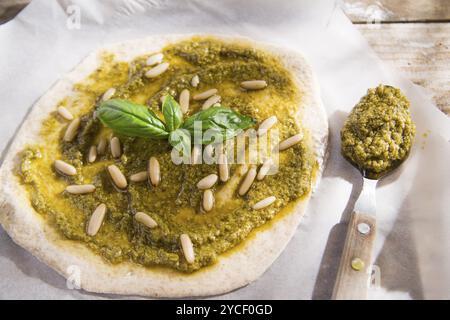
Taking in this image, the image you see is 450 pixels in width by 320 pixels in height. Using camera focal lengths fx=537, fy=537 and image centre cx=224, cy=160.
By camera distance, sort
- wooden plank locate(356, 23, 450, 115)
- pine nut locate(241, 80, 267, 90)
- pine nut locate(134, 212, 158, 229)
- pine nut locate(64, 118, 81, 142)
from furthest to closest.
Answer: wooden plank locate(356, 23, 450, 115)
pine nut locate(241, 80, 267, 90)
pine nut locate(64, 118, 81, 142)
pine nut locate(134, 212, 158, 229)

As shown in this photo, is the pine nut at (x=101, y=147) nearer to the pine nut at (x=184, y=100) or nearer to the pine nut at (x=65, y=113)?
the pine nut at (x=65, y=113)

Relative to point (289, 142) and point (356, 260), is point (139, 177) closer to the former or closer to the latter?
point (289, 142)

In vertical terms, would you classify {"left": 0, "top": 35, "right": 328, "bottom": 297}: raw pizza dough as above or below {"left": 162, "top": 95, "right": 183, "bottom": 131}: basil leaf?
below

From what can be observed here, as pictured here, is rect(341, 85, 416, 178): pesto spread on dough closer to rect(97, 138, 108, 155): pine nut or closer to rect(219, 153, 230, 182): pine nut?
rect(219, 153, 230, 182): pine nut

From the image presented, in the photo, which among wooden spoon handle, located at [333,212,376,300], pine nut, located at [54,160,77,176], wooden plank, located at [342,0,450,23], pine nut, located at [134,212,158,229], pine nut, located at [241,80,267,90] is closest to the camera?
wooden spoon handle, located at [333,212,376,300]

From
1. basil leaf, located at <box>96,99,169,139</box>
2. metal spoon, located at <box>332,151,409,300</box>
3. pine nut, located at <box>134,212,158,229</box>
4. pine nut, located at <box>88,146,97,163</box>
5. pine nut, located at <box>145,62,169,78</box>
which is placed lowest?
metal spoon, located at <box>332,151,409,300</box>

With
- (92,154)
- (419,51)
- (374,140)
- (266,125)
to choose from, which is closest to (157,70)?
(92,154)

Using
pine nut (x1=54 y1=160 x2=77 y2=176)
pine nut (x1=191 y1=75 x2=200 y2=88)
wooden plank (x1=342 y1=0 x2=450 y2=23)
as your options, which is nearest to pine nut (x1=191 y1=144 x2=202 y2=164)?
pine nut (x1=191 y1=75 x2=200 y2=88)

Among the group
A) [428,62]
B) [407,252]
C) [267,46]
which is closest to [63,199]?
[267,46]
